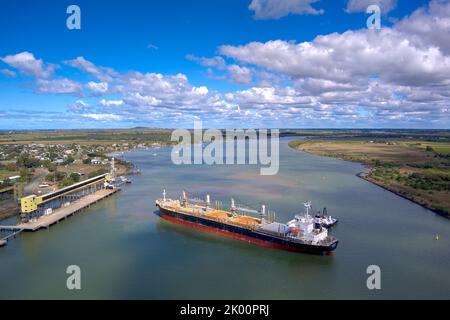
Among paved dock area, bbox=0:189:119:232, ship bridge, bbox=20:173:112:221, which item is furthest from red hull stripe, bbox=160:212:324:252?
ship bridge, bbox=20:173:112:221

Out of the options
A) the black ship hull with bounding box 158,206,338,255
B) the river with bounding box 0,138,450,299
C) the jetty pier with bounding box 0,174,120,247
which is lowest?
the river with bounding box 0,138,450,299

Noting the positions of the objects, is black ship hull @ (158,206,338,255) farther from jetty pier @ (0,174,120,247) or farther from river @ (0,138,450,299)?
jetty pier @ (0,174,120,247)

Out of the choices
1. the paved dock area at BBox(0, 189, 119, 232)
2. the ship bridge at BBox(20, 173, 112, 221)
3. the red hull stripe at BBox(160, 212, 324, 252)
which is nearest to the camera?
the red hull stripe at BBox(160, 212, 324, 252)

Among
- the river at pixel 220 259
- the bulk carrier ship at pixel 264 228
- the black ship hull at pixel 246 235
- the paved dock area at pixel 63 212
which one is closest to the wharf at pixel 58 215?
the paved dock area at pixel 63 212

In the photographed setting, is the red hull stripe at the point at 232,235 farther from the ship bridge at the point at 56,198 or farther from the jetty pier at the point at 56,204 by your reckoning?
the ship bridge at the point at 56,198

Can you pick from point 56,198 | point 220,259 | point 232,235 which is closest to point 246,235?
point 232,235

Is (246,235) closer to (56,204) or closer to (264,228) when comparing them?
(264,228)

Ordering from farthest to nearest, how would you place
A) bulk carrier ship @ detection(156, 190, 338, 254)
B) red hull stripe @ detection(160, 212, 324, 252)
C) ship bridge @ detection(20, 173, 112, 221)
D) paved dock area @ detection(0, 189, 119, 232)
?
ship bridge @ detection(20, 173, 112, 221) → paved dock area @ detection(0, 189, 119, 232) → red hull stripe @ detection(160, 212, 324, 252) → bulk carrier ship @ detection(156, 190, 338, 254)
